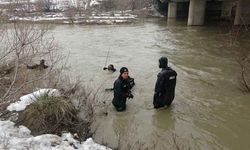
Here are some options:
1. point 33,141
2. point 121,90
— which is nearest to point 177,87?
point 121,90

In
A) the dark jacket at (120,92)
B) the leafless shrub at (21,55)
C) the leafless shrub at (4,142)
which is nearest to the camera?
the leafless shrub at (4,142)

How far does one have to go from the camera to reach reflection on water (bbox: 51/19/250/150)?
808 cm

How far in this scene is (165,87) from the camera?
899 cm

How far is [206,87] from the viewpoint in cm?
1181

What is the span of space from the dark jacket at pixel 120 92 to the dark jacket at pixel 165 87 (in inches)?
32.0

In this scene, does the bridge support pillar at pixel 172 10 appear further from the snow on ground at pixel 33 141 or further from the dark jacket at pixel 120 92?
the snow on ground at pixel 33 141

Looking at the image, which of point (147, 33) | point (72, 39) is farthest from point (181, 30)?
point (72, 39)

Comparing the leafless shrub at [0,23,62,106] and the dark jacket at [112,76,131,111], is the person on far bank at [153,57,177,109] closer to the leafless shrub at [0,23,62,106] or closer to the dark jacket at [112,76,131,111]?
the dark jacket at [112,76,131,111]

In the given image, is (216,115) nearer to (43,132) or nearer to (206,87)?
(206,87)

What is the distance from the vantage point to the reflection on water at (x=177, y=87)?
8078mm

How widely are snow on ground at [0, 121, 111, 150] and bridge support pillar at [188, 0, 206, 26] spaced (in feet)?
84.8

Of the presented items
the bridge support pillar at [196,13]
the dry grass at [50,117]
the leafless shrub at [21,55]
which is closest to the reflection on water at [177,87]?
the dry grass at [50,117]

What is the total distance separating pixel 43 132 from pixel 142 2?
138ft

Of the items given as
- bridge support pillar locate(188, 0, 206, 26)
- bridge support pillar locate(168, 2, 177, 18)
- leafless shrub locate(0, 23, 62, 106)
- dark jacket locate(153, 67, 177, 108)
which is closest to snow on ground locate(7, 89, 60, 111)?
leafless shrub locate(0, 23, 62, 106)
